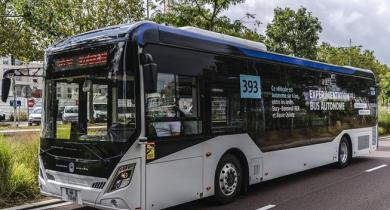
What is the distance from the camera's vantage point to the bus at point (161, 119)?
6922mm

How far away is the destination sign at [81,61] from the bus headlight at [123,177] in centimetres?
151

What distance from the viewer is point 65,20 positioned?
21656 mm

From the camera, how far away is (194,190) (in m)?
7.96

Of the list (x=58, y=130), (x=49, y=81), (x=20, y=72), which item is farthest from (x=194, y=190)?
(x=20, y=72)

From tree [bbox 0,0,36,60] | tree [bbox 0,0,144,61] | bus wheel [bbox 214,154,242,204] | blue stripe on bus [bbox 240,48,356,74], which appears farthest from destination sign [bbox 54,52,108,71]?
tree [bbox 0,0,36,60]

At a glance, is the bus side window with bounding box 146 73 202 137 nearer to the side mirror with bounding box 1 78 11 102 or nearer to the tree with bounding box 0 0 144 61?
the side mirror with bounding box 1 78 11 102

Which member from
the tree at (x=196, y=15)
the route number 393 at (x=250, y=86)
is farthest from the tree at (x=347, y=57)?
the route number 393 at (x=250, y=86)

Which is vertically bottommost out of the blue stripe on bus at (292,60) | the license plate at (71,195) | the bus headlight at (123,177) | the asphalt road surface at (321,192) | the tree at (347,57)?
the asphalt road surface at (321,192)

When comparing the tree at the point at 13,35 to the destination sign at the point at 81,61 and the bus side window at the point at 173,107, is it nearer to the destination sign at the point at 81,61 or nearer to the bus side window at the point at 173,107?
the destination sign at the point at 81,61

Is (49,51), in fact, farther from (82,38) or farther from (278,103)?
(278,103)

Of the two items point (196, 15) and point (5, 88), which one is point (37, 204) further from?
point (196, 15)

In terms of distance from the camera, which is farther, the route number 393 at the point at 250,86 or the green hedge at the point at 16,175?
the route number 393 at the point at 250,86

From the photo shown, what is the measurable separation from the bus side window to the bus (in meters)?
0.02

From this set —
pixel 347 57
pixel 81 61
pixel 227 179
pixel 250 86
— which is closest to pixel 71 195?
pixel 81 61
